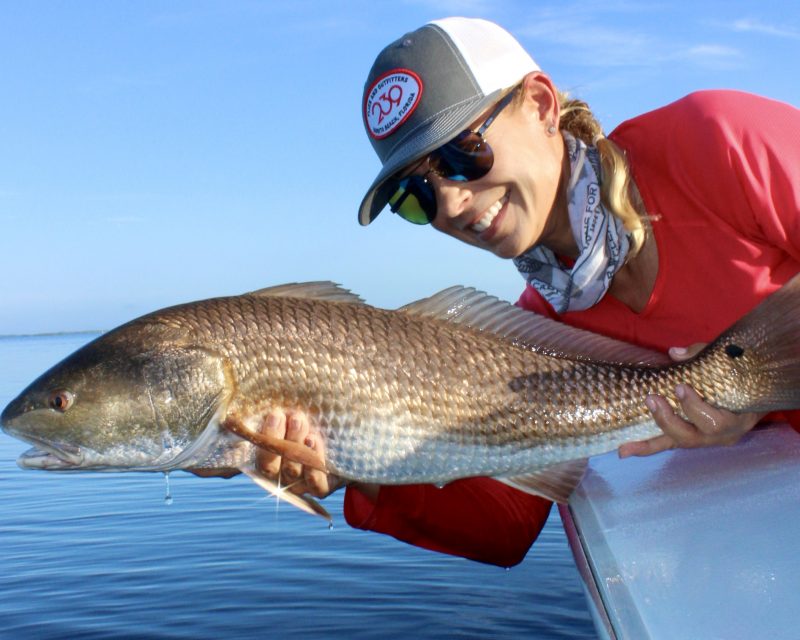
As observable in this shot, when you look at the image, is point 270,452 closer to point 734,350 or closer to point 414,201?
point 414,201

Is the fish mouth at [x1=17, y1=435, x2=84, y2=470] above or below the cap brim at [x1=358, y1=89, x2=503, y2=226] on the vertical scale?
below

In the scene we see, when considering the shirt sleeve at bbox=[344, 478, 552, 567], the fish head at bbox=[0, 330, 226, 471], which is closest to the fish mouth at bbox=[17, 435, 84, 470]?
the fish head at bbox=[0, 330, 226, 471]

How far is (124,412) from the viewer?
314 cm

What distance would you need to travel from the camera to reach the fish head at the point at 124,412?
3.12 meters

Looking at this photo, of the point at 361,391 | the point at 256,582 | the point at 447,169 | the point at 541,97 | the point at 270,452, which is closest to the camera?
the point at 270,452

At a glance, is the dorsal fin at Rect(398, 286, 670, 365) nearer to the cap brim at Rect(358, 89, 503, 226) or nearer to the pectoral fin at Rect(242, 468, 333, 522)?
the cap brim at Rect(358, 89, 503, 226)

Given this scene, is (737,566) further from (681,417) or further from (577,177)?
(577,177)

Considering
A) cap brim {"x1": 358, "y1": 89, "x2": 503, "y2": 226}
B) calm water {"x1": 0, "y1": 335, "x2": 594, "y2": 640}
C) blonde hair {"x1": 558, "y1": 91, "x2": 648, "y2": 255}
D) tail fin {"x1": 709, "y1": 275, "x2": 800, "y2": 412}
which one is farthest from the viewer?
calm water {"x1": 0, "y1": 335, "x2": 594, "y2": 640}

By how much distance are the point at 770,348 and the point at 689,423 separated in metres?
0.37

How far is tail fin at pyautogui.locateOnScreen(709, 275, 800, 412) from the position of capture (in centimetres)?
295

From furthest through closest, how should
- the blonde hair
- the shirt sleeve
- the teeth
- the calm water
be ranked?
1. the calm water
2. the shirt sleeve
3. the teeth
4. the blonde hair

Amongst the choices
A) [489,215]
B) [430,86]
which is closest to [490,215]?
[489,215]

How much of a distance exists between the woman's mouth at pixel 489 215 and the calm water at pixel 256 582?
8.83 ft

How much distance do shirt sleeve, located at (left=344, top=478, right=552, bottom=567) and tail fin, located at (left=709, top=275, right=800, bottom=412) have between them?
1.16 m
